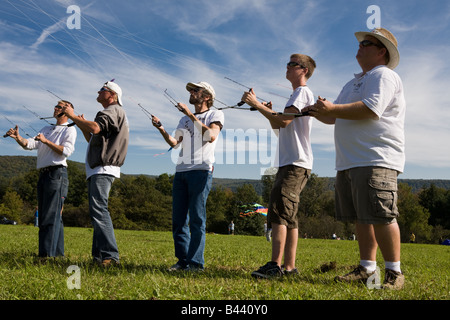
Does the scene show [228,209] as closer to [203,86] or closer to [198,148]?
[203,86]

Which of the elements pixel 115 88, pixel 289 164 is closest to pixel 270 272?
pixel 289 164

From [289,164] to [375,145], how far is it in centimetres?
103

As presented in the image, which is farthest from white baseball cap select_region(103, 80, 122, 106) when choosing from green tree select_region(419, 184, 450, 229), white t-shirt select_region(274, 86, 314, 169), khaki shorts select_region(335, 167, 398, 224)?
green tree select_region(419, 184, 450, 229)

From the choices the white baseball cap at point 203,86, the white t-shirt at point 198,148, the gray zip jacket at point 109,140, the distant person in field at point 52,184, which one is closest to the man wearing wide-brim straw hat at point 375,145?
the white t-shirt at point 198,148

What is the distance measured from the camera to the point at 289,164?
429 centimetres

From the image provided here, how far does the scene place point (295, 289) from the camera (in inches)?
136

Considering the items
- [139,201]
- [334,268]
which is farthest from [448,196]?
[334,268]

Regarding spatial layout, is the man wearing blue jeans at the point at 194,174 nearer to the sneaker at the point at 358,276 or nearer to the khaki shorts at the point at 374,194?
the sneaker at the point at 358,276

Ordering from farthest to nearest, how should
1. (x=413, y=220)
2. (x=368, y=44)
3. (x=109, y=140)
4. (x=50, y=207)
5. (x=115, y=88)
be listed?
(x=413, y=220) < (x=50, y=207) < (x=115, y=88) < (x=109, y=140) < (x=368, y=44)

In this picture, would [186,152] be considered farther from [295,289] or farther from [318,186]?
[318,186]

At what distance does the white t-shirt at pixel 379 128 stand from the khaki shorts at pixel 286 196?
2.35 ft

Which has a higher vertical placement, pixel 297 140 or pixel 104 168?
pixel 297 140

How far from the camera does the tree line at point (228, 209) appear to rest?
72812 mm
